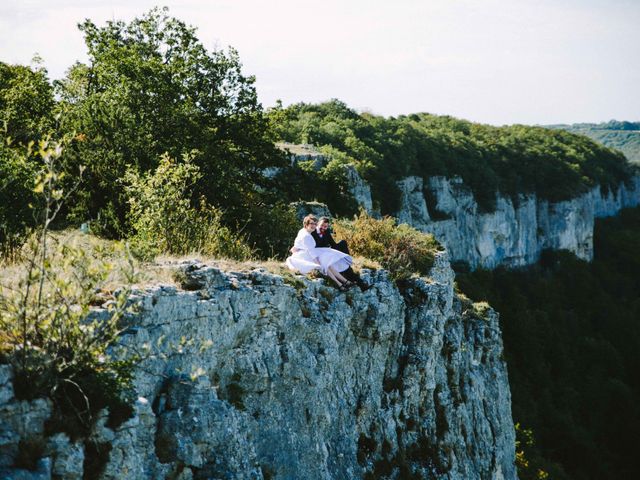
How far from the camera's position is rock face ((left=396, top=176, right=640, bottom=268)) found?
58281 millimetres

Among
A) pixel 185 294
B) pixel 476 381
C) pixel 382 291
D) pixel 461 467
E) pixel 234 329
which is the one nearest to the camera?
pixel 185 294

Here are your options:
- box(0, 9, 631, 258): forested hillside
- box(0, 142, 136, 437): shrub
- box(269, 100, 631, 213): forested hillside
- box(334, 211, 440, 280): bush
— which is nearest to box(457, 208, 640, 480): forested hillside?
box(269, 100, 631, 213): forested hillside

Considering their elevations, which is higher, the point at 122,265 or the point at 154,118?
the point at 154,118

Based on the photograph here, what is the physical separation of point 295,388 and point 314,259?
2587 millimetres

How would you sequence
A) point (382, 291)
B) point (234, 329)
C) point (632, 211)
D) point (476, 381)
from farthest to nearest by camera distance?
point (632, 211) → point (476, 381) → point (382, 291) → point (234, 329)

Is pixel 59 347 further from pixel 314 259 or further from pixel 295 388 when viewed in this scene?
pixel 314 259

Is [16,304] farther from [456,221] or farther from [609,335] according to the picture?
[609,335]

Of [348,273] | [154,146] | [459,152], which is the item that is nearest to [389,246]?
[348,273]

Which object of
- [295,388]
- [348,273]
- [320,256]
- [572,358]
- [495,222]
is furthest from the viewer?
[495,222]

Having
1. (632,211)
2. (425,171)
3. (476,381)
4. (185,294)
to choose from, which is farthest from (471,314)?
(632,211)

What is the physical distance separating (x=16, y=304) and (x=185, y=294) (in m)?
2.29

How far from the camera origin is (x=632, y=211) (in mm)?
101500

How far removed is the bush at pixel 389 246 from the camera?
14.5 m

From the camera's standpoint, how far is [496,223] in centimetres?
6775
